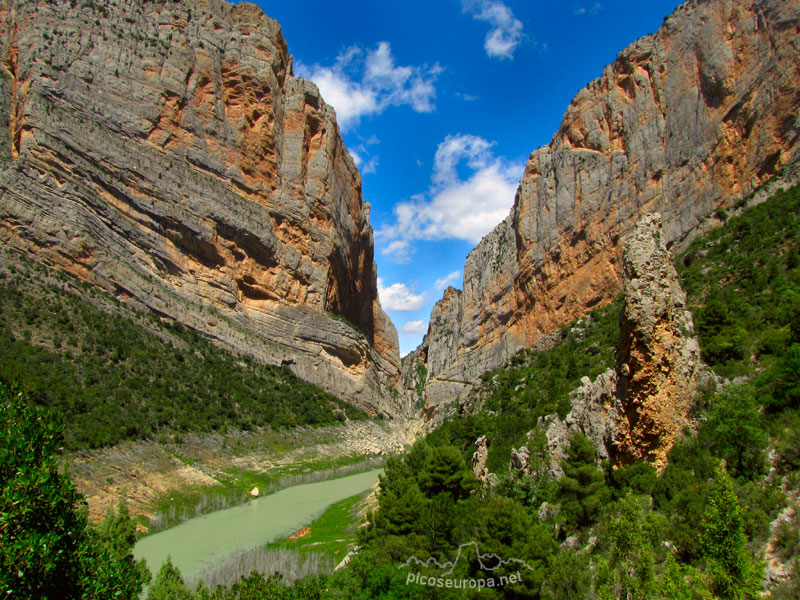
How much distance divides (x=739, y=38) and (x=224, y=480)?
53990mm

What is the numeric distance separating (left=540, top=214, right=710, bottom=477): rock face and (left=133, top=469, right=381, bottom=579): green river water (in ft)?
60.6

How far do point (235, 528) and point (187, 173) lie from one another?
4232cm

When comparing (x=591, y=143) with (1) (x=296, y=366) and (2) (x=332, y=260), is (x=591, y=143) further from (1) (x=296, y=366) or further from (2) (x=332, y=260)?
(1) (x=296, y=366)

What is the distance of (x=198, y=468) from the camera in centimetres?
3466

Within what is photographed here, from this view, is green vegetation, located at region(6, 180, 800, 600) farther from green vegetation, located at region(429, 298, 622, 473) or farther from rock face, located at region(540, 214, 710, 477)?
green vegetation, located at region(429, 298, 622, 473)

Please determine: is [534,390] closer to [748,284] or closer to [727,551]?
[748,284]

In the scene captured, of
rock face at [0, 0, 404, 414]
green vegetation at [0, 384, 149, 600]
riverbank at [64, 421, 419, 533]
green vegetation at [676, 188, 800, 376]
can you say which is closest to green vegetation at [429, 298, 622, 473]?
green vegetation at [676, 188, 800, 376]

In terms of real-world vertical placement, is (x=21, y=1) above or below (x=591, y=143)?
above

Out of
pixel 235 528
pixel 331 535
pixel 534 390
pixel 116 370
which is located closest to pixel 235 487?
pixel 235 528

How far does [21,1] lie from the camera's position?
178 ft

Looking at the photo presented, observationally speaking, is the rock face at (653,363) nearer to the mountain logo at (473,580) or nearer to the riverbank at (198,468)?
the mountain logo at (473,580)

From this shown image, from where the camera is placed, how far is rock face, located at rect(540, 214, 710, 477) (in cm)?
1230

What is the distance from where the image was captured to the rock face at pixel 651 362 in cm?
1230

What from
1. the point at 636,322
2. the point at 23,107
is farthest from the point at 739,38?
the point at 23,107
